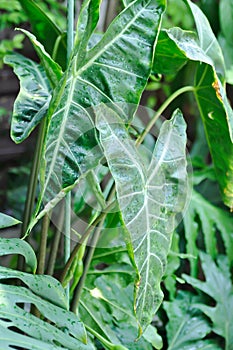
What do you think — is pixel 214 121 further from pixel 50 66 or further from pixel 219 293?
pixel 219 293

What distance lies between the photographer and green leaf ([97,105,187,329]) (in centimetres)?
70

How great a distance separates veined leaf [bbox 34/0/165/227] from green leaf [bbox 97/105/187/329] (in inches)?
1.8

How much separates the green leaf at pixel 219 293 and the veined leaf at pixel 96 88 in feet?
1.79

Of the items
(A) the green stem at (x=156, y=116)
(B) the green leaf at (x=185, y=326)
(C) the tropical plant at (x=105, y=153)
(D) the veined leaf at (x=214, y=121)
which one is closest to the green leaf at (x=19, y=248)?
(C) the tropical plant at (x=105, y=153)

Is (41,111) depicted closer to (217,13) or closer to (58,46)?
(58,46)

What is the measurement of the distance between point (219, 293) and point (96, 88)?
647 millimetres

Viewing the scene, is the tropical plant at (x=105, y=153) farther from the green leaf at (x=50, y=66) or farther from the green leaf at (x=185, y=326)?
the green leaf at (x=185, y=326)

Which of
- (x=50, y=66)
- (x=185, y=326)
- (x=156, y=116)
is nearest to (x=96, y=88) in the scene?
(x=50, y=66)

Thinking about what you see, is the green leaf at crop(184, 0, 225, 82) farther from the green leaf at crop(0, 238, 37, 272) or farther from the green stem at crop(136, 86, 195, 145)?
the green leaf at crop(0, 238, 37, 272)

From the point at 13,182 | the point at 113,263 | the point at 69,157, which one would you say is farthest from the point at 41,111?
the point at 13,182

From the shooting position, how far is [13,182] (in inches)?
74.0

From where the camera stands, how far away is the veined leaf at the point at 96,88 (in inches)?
28.5

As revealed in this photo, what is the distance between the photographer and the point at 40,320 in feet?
2.33

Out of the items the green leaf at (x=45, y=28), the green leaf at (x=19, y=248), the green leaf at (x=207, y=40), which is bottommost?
the green leaf at (x=19, y=248)
